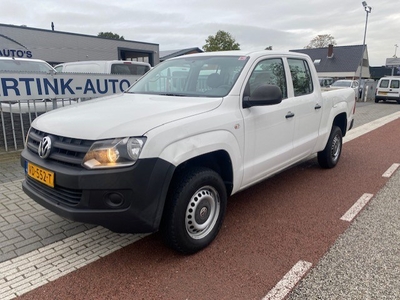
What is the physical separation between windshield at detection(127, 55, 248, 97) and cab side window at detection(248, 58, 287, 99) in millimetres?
188

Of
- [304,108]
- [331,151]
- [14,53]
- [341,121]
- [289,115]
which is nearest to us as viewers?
[289,115]

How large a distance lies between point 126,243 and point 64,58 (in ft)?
76.0

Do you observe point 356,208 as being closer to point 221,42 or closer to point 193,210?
point 193,210

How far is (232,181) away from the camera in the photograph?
3244mm

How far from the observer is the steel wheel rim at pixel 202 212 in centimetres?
287

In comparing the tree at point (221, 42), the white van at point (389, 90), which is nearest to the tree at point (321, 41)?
the tree at point (221, 42)

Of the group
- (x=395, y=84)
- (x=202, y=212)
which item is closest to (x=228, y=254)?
(x=202, y=212)

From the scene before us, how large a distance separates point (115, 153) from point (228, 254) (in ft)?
4.64

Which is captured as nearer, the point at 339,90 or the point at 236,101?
the point at 236,101

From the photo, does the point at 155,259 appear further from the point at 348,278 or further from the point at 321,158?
the point at 321,158

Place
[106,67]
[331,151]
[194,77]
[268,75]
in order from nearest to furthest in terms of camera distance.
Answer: [194,77]
[268,75]
[331,151]
[106,67]

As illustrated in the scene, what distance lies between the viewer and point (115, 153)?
2.41 metres

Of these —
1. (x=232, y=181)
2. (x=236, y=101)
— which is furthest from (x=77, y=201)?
(x=236, y=101)

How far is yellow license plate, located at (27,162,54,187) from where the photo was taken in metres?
2.62
